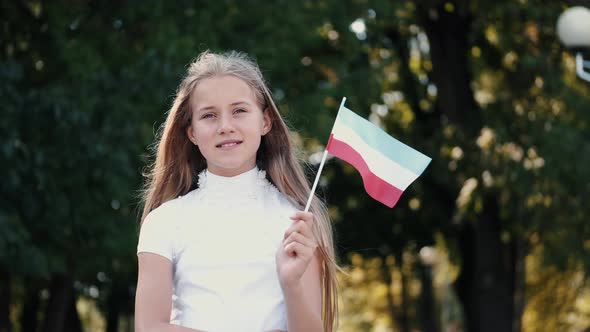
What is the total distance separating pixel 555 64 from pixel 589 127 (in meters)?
1.03

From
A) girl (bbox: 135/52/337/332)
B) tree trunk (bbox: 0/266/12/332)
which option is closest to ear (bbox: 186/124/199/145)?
girl (bbox: 135/52/337/332)

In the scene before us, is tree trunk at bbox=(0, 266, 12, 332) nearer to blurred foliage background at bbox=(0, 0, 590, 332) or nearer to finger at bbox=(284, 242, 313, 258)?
blurred foliage background at bbox=(0, 0, 590, 332)

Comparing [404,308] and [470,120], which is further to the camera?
[404,308]

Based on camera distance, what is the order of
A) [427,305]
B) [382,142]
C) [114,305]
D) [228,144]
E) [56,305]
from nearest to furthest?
1. [228,144]
2. [382,142]
3. [56,305]
4. [114,305]
5. [427,305]

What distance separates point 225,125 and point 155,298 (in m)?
0.53

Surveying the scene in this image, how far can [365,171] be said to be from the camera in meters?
3.33

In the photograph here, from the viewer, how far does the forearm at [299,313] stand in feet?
9.52

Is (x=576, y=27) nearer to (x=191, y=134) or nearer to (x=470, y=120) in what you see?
(x=470, y=120)

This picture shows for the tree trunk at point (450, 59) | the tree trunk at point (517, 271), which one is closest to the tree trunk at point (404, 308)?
the tree trunk at point (517, 271)

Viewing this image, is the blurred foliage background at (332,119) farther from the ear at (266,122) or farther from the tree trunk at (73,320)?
the ear at (266,122)

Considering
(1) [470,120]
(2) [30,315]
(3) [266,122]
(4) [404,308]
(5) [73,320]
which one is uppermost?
(4) [404,308]

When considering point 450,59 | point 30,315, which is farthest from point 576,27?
point 30,315

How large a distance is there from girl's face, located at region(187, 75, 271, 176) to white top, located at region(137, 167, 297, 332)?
7 centimetres

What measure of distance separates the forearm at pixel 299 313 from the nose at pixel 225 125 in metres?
0.53
